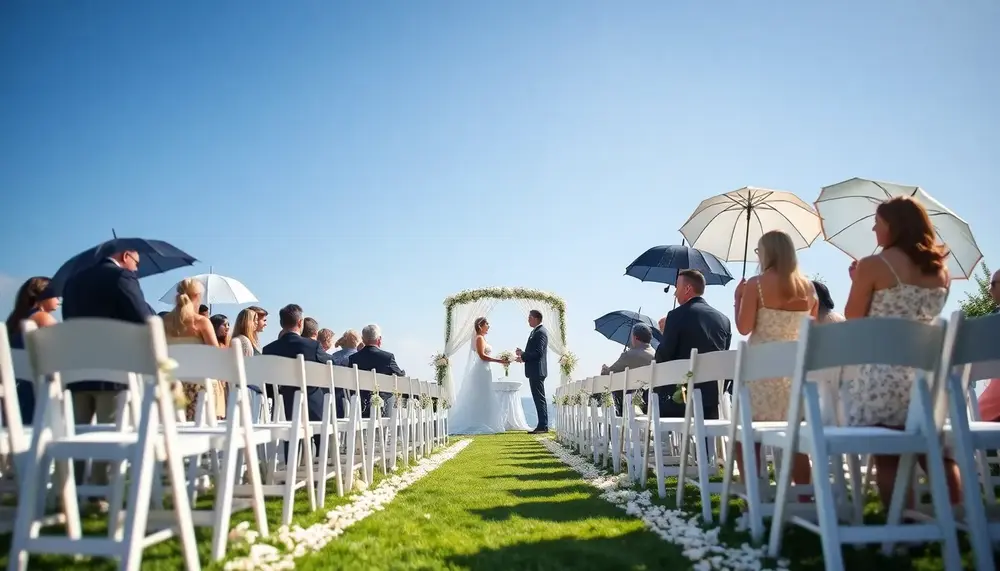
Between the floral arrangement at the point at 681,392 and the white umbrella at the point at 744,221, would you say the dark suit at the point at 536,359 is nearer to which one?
the white umbrella at the point at 744,221

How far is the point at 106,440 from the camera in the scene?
2.62m

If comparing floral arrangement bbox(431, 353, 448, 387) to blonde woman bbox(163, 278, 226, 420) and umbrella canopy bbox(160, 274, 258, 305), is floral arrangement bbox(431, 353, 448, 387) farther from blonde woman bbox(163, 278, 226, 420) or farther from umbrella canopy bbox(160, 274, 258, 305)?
blonde woman bbox(163, 278, 226, 420)

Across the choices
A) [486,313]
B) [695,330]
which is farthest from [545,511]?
[486,313]

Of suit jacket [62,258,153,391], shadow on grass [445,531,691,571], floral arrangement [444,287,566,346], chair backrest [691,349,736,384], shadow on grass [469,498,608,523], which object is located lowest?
shadow on grass [469,498,608,523]

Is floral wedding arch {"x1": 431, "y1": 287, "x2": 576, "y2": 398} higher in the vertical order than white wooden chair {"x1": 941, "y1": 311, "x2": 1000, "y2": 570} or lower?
higher

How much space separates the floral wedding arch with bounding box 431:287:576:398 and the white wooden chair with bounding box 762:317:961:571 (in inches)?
561

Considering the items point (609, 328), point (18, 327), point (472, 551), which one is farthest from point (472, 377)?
point (472, 551)

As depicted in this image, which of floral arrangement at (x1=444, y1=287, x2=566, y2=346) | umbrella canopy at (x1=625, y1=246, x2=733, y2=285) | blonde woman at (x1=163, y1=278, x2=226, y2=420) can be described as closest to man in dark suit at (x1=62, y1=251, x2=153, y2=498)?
blonde woman at (x1=163, y1=278, x2=226, y2=420)

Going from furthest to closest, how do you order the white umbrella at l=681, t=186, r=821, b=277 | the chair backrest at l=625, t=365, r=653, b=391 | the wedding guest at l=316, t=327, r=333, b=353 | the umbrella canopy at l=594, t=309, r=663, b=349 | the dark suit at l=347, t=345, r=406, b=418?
the umbrella canopy at l=594, t=309, r=663, b=349
the wedding guest at l=316, t=327, r=333, b=353
the dark suit at l=347, t=345, r=406, b=418
the white umbrella at l=681, t=186, r=821, b=277
the chair backrest at l=625, t=365, r=653, b=391

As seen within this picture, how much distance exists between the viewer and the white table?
53.6 feet

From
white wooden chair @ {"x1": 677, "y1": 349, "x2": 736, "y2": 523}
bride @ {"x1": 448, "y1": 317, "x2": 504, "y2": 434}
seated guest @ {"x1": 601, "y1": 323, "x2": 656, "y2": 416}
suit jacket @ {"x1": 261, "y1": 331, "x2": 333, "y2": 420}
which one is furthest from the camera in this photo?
bride @ {"x1": 448, "y1": 317, "x2": 504, "y2": 434}

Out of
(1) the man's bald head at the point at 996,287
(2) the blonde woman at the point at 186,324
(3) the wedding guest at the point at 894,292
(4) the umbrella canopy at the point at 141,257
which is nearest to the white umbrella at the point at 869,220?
(1) the man's bald head at the point at 996,287

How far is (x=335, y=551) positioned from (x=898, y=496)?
2.41 metres

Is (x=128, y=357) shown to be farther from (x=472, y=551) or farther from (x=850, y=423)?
(x=850, y=423)
